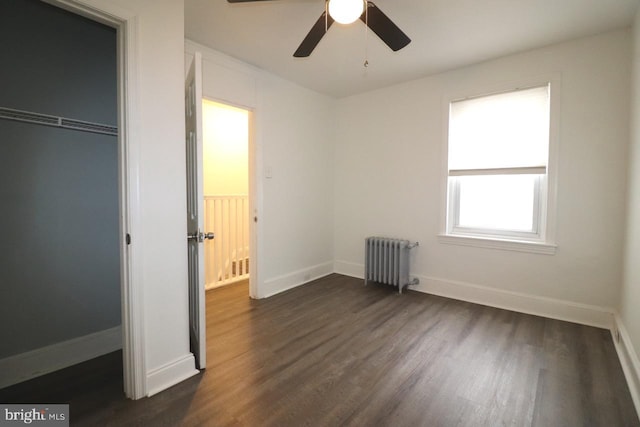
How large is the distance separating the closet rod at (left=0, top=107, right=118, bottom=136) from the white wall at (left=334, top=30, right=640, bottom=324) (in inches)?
114

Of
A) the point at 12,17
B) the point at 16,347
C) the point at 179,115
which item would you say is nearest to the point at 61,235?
the point at 16,347

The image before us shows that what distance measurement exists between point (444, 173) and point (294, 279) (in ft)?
7.44

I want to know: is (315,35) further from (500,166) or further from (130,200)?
(500,166)

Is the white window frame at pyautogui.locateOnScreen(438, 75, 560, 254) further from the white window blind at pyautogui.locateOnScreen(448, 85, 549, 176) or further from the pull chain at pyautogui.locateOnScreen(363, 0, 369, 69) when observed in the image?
the pull chain at pyautogui.locateOnScreen(363, 0, 369, 69)

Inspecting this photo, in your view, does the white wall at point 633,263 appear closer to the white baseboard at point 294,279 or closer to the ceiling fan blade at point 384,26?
the ceiling fan blade at point 384,26

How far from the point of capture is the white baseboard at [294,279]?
11.3ft

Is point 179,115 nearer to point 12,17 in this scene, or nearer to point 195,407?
point 12,17

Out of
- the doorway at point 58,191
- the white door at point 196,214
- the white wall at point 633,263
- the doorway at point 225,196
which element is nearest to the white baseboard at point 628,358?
the white wall at point 633,263

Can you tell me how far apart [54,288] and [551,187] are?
4.23 meters

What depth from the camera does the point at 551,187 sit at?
9.04 feet

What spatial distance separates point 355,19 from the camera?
5.32 feet

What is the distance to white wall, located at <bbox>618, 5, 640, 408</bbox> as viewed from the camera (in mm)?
1854

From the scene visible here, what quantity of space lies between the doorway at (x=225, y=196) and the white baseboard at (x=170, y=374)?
1838 millimetres

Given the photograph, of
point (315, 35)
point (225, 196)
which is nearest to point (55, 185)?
point (225, 196)
